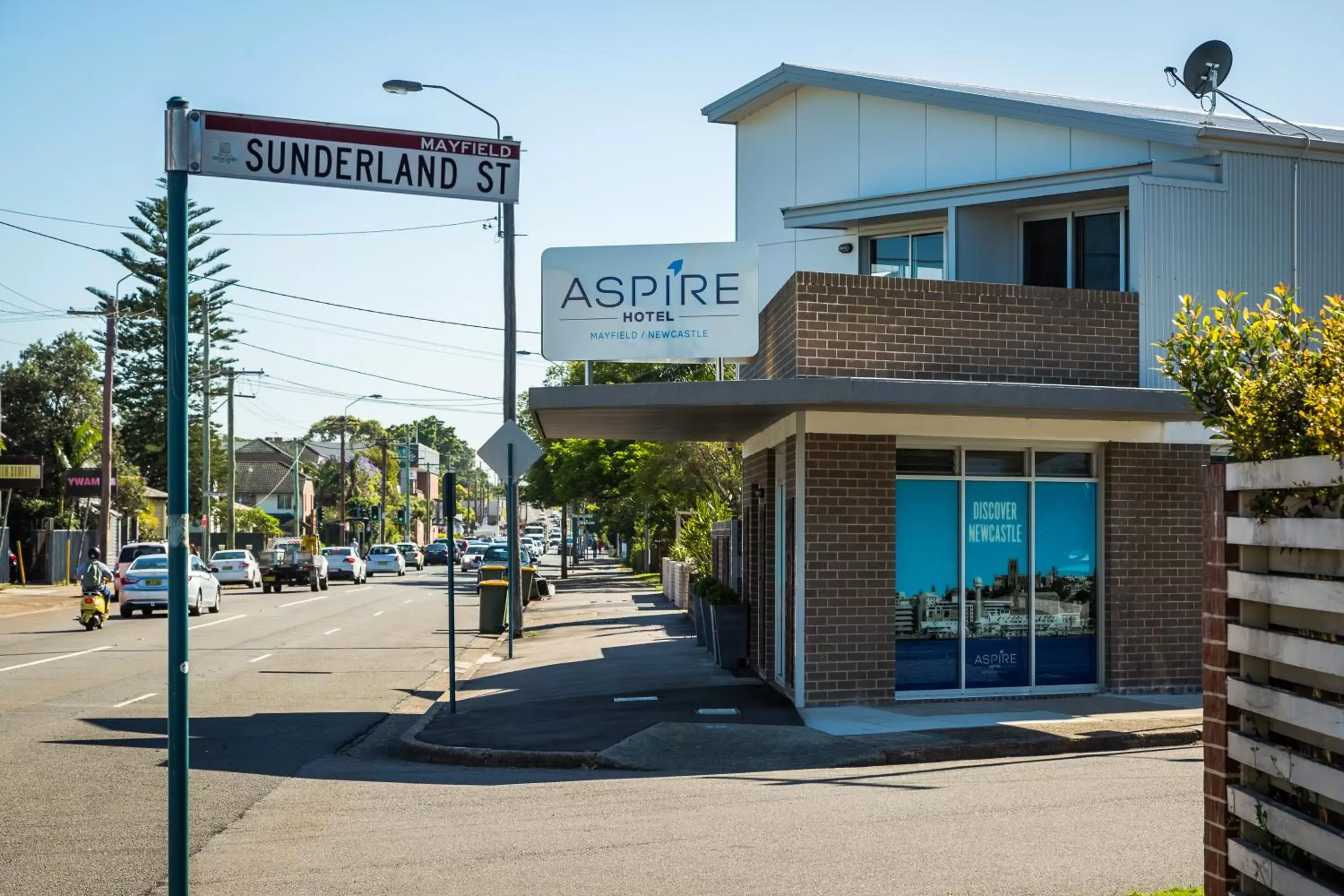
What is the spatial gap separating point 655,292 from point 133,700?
7.99m

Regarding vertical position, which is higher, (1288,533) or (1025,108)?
(1025,108)

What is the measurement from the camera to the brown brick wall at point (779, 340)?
15219mm

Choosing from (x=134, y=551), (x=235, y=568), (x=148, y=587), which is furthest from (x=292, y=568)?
(x=148, y=587)

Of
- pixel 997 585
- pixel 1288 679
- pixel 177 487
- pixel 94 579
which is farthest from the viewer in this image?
pixel 94 579

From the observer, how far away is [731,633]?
19.3 meters

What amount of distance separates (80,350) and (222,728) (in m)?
63.4

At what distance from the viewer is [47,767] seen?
1167cm

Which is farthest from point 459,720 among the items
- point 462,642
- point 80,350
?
point 80,350

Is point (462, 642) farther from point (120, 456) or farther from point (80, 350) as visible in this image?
point (80, 350)

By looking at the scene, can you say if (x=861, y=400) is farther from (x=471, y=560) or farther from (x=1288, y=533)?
(x=471, y=560)

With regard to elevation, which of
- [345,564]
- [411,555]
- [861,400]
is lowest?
[411,555]

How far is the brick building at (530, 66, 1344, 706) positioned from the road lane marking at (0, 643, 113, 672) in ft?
30.0

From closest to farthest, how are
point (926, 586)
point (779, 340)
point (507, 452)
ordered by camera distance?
point (926, 586)
point (779, 340)
point (507, 452)

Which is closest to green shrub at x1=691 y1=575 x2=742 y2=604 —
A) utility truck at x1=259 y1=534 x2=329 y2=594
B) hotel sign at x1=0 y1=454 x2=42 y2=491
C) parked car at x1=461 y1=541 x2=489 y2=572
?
hotel sign at x1=0 y1=454 x2=42 y2=491
